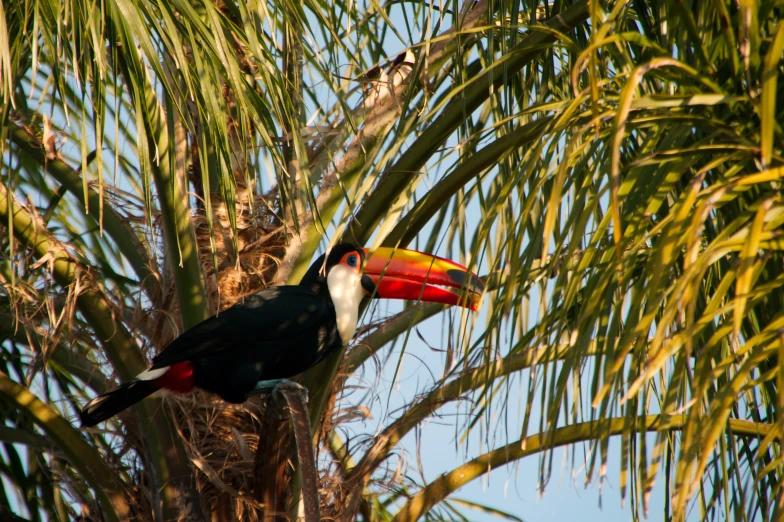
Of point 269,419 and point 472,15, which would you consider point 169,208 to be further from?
point 472,15

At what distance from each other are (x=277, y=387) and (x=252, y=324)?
13.7 inches

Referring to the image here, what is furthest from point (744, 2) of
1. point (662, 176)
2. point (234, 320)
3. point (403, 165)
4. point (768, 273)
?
point (234, 320)

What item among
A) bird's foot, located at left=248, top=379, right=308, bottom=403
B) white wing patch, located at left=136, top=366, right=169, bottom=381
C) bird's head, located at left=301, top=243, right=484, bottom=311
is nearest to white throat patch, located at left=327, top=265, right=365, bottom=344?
bird's head, located at left=301, top=243, right=484, bottom=311

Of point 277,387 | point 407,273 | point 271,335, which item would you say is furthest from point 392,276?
point 277,387

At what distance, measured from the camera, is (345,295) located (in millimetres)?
3674

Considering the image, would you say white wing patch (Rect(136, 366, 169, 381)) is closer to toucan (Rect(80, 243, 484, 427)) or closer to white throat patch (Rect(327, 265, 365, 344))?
toucan (Rect(80, 243, 484, 427))

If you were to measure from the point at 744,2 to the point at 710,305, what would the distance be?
0.50 meters

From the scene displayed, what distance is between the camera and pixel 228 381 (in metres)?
3.21

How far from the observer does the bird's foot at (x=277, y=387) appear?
283 centimetres

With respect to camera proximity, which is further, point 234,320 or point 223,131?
point 234,320

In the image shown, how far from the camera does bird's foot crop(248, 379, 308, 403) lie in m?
2.83

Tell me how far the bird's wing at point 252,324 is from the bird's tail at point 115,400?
0.31ft

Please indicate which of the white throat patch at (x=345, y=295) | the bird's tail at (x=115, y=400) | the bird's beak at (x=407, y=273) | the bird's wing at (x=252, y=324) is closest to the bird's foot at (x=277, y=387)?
the bird's wing at (x=252, y=324)

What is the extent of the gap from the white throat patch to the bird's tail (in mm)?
743
